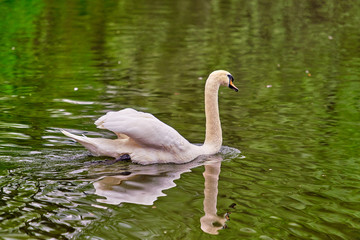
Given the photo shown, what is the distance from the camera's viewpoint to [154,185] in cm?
716

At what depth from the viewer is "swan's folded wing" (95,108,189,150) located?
7586 millimetres

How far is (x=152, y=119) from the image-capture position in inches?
310

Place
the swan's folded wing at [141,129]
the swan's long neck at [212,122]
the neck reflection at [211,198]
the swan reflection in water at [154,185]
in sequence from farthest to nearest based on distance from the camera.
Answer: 1. the swan's long neck at [212,122]
2. the swan's folded wing at [141,129]
3. the swan reflection in water at [154,185]
4. the neck reflection at [211,198]

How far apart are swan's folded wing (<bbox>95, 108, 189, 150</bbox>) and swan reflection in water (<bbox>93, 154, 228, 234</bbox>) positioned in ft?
1.07

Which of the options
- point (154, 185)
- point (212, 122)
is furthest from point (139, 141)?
point (212, 122)

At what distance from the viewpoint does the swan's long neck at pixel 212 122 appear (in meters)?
8.54

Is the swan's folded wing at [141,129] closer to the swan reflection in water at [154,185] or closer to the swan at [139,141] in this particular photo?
the swan at [139,141]

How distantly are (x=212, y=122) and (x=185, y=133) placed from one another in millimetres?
1129

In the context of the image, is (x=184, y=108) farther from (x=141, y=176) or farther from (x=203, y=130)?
(x=141, y=176)

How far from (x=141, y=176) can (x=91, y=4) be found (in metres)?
28.3

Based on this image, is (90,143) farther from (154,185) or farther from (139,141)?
(154,185)

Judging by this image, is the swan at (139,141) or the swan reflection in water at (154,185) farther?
the swan at (139,141)

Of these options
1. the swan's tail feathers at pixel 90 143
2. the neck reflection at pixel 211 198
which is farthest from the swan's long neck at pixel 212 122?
the swan's tail feathers at pixel 90 143

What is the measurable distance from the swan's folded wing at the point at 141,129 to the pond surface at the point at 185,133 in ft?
1.08
